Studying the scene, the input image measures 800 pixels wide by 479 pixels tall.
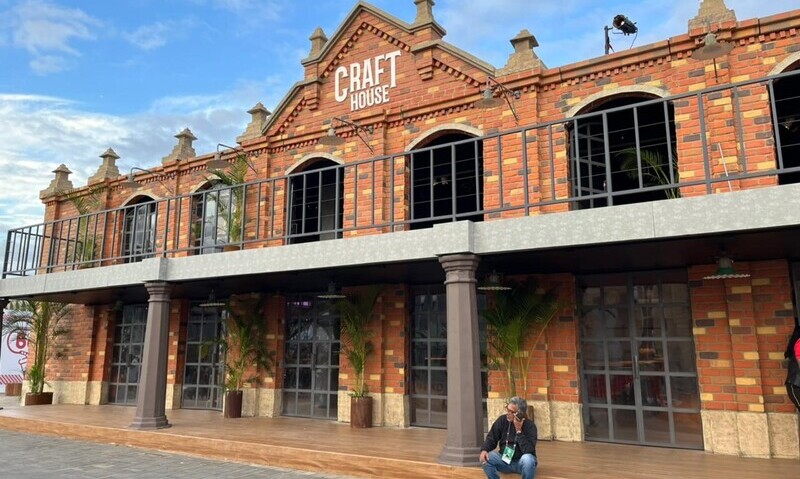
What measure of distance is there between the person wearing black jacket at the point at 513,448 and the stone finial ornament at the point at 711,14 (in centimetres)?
595

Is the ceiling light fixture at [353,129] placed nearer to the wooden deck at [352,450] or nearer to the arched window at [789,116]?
the wooden deck at [352,450]

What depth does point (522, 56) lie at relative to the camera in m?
9.55

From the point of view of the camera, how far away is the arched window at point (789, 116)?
8.26 metres

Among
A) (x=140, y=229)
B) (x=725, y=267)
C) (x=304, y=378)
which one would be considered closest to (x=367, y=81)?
(x=304, y=378)

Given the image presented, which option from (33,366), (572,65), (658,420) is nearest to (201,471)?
(658,420)

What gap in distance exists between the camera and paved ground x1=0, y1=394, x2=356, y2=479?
7133 millimetres

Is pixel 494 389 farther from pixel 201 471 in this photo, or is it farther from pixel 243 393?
pixel 243 393

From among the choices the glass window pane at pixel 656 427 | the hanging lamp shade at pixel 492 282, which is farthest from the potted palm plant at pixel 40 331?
the glass window pane at pixel 656 427

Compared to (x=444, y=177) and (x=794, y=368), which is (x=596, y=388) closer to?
(x=794, y=368)

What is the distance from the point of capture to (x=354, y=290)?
1051cm

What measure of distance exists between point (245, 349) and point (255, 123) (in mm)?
4671

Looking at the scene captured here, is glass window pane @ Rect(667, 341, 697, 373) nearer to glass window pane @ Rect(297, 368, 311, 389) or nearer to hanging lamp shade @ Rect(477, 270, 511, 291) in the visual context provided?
hanging lamp shade @ Rect(477, 270, 511, 291)

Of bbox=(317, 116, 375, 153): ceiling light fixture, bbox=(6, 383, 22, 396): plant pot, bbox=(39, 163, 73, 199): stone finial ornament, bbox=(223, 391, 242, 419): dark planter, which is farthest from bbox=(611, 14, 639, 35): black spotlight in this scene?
bbox=(6, 383, 22, 396): plant pot

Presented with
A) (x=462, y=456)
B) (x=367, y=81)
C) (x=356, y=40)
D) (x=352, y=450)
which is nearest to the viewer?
(x=462, y=456)
